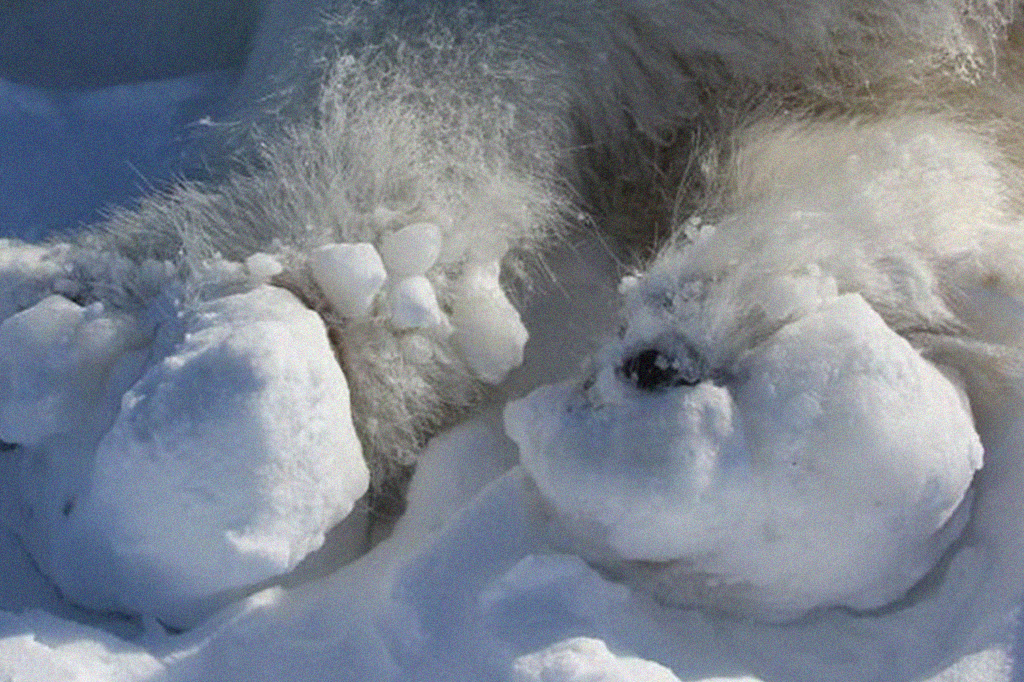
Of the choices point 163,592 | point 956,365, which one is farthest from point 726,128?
point 163,592

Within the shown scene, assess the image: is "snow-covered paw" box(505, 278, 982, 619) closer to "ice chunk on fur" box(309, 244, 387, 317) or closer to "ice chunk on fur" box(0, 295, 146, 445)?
"ice chunk on fur" box(309, 244, 387, 317)

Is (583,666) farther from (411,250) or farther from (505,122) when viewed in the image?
(505,122)

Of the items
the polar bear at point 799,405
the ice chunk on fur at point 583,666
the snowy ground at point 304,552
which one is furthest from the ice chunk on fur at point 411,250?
the ice chunk on fur at point 583,666

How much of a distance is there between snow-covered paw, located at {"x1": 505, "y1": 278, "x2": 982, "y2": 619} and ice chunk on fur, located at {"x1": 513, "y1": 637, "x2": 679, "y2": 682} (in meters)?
0.09

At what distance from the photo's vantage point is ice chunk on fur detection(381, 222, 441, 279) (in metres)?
1.13

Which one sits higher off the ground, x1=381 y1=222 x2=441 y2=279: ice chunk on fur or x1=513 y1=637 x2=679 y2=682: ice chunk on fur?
x1=381 y1=222 x2=441 y2=279: ice chunk on fur

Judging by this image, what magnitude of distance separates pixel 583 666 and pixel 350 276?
1.11 ft

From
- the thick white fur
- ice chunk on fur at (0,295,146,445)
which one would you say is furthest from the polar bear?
ice chunk on fur at (0,295,146,445)

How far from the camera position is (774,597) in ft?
3.46

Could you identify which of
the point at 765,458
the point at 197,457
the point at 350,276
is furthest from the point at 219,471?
the point at 765,458

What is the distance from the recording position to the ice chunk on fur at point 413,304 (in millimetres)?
1113

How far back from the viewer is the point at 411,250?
1.13 metres

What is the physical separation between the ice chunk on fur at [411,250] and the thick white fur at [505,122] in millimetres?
22

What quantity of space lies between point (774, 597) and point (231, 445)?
1.28 ft
